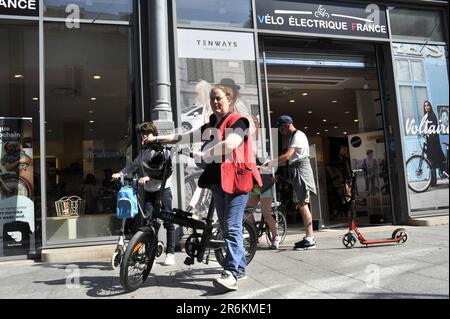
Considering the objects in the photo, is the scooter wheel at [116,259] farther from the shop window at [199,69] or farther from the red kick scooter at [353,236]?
the shop window at [199,69]

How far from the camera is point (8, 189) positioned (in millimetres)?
6555

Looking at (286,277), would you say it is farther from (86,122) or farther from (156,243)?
(86,122)

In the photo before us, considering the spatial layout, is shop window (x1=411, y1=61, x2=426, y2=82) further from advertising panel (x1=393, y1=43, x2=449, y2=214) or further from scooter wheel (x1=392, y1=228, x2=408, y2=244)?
scooter wheel (x1=392, y1=228, x2=408, y2=244)

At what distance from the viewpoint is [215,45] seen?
730cm

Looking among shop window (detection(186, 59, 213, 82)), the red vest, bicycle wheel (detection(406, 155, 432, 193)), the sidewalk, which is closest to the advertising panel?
bicycle wheel (detection(406, 155, 432, 193))

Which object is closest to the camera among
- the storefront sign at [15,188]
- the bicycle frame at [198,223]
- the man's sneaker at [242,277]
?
the man's sneaker at [242,277]

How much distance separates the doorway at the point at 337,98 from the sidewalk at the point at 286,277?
6.94 ft

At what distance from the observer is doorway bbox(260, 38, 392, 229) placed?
820cm

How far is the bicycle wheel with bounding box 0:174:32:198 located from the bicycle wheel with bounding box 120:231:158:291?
11.0 ft

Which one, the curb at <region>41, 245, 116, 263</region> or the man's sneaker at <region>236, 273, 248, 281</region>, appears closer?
the man's sneaker at <region>236, 273, 248, 281</region>

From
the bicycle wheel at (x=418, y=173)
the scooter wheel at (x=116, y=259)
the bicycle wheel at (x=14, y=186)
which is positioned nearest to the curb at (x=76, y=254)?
the bicycle wheel at (x=14, y=186)

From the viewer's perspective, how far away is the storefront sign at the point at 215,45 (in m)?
7.11
